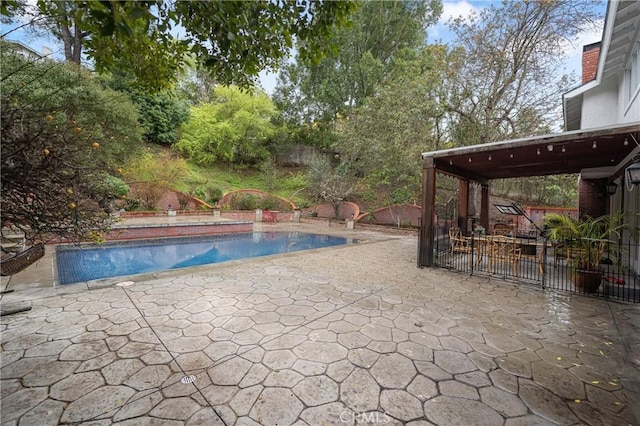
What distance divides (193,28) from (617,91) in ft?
34.7

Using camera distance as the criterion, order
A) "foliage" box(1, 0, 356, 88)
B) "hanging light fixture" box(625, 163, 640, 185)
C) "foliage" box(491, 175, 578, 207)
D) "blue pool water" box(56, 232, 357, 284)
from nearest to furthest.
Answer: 1. "foliage" box(1, 0, 356, 88)
2. "hanging light fixture" box(625, 163, 640, 185)
3. "blue pool water" box(56, 232, 357, 284)
4. "foliage" box(491, 175, 578, 207)

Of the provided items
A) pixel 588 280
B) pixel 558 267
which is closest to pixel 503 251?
pixel 588 280

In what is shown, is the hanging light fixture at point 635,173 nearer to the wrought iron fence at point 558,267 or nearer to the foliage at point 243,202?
the wrought iron fence at point 558,267

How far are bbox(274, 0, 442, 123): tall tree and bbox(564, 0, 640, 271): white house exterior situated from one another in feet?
43.8

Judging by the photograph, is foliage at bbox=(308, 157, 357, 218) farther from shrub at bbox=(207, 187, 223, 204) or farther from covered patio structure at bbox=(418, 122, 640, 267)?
covered patio structure at bbox=(418, 122, 640, 267)

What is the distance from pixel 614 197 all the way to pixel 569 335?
8623 millimetres

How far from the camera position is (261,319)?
3.44 metres

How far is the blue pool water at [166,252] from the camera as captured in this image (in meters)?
6.80

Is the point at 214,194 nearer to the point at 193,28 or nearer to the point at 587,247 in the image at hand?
the point at 193,28

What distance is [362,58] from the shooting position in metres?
19.3

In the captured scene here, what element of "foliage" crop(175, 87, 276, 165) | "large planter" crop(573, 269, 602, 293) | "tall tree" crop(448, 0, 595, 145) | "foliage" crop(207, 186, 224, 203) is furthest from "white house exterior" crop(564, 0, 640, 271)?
"foliage" crop(175, 87, 276, 165)

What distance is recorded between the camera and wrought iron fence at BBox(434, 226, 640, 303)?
485 cm

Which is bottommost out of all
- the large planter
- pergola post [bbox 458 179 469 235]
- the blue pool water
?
the blue pool water

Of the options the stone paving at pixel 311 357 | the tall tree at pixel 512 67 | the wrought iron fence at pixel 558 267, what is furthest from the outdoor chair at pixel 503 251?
the tall tree at pixel 512 67
